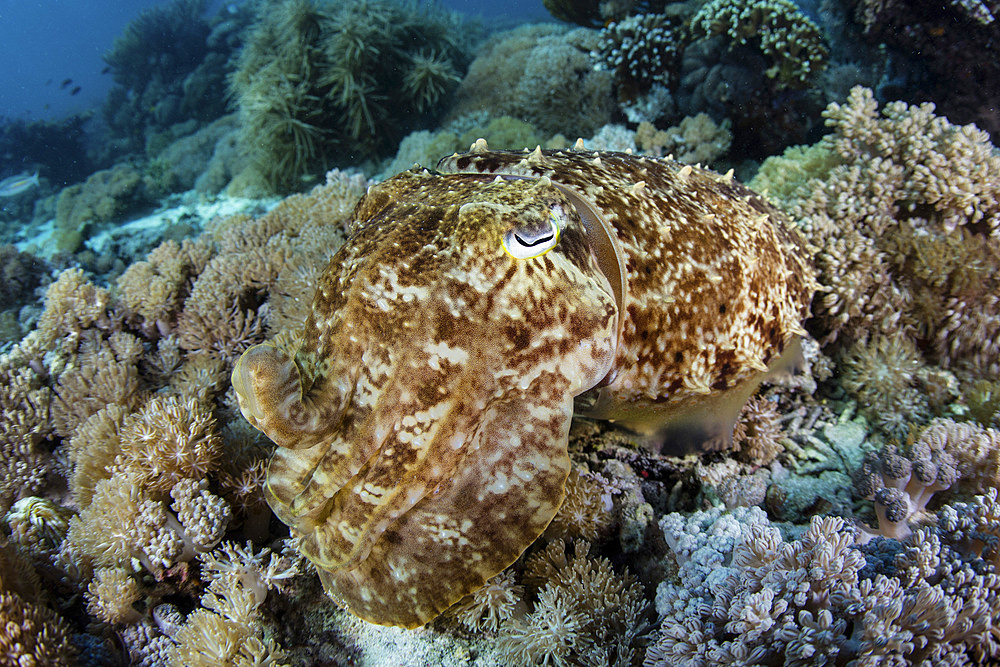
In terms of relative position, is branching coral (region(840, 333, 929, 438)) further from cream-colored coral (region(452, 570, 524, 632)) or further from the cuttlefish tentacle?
the cuttlefish tentacle

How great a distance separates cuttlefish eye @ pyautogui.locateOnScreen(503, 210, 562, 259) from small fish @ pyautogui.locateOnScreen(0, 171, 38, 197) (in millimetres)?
24857

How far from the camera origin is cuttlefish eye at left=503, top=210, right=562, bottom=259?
76.9 inches

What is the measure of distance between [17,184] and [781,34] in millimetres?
26515

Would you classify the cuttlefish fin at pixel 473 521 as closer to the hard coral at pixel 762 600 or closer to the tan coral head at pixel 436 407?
the tan coral head at pixel 436 407

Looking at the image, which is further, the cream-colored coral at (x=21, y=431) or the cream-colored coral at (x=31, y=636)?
the cream-colored coral at (x=21, y=431)

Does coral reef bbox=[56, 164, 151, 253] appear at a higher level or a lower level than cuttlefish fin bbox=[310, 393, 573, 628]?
lower

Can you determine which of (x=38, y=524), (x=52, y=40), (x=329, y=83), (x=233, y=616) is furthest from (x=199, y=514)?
(x=52, y=40)

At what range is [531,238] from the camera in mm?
1962

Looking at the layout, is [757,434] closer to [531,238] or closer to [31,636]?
[531,238]

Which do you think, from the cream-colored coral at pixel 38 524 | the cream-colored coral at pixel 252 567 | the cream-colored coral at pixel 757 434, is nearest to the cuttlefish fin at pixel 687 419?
the cream-colored coral at pixel 757 434

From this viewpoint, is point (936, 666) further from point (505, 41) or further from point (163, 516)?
point (505, 41)

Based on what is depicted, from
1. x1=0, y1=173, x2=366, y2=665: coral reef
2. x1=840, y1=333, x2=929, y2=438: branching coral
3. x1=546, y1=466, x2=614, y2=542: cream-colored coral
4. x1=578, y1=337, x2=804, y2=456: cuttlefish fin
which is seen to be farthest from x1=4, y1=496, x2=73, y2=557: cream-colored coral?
x1=840, y1=333, x2=929, y2=438: branching coral

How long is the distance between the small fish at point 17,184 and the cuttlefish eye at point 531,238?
81.6 feet

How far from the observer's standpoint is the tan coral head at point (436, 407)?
191cm
